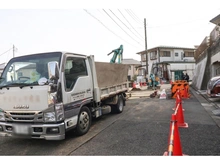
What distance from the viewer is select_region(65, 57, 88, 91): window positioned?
13.8ft

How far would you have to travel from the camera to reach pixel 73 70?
4480 mm

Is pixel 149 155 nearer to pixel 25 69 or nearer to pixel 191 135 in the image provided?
pixel 191 135

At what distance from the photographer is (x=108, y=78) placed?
6.25m

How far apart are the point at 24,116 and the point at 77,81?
1.43 metres

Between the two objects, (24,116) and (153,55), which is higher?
(153,55)

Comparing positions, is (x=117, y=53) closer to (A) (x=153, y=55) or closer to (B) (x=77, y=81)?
(B) (x=77, y=81)

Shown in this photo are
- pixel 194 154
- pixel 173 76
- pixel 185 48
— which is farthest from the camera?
pixel 185 48

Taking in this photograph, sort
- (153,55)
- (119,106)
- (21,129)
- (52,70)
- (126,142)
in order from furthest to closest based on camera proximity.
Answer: (153,55)
(119,106)
(126,142)
(21,129)
(52,70)

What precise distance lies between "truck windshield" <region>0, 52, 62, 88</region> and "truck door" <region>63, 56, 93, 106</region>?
420 millimetres

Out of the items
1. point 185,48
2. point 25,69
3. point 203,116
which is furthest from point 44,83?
point 185,48

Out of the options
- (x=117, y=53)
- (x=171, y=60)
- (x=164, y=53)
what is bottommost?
(x=117, y=53)

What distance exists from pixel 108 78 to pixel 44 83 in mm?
2867

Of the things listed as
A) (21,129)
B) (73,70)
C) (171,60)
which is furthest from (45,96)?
(171,60)

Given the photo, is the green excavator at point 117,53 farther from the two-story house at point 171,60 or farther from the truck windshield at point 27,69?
the two-story house at point 171,60
